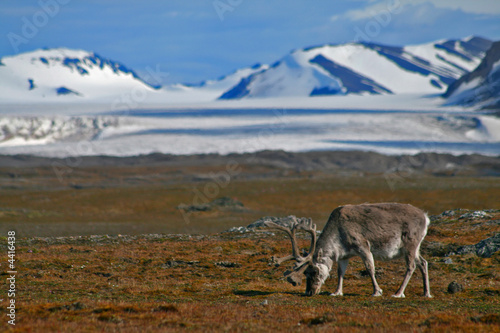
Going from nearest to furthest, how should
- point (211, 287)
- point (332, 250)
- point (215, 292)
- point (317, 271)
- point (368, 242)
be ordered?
point (368, 242)
point (317, 271)
point (332, 250)
point (215, 292)
point (211, 287)

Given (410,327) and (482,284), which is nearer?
(410,327)

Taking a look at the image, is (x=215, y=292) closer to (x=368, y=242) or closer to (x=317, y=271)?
(x=317, y=271)

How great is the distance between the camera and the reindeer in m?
21.0

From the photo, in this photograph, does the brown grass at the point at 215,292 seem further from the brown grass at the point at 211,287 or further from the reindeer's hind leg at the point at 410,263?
the reindeer's hind leg at the point at 410,263

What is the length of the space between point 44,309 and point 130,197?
75.1m

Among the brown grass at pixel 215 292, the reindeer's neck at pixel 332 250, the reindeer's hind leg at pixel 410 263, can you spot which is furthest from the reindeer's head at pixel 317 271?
the reindeer's hind leg at pixel 410 263

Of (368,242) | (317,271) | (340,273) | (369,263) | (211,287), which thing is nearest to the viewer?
(369,263)

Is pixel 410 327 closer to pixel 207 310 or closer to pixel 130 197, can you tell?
pixel 207 310

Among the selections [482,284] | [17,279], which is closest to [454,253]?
[482,284]

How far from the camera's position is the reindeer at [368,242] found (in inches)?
825

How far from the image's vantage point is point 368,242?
20984 millimetres

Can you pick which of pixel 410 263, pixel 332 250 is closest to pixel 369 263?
pixel 332 250

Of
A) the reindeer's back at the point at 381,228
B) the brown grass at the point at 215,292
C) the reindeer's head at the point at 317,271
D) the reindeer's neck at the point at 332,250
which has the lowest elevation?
the brown grass at the point at 215,292

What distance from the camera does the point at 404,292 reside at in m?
21.9
